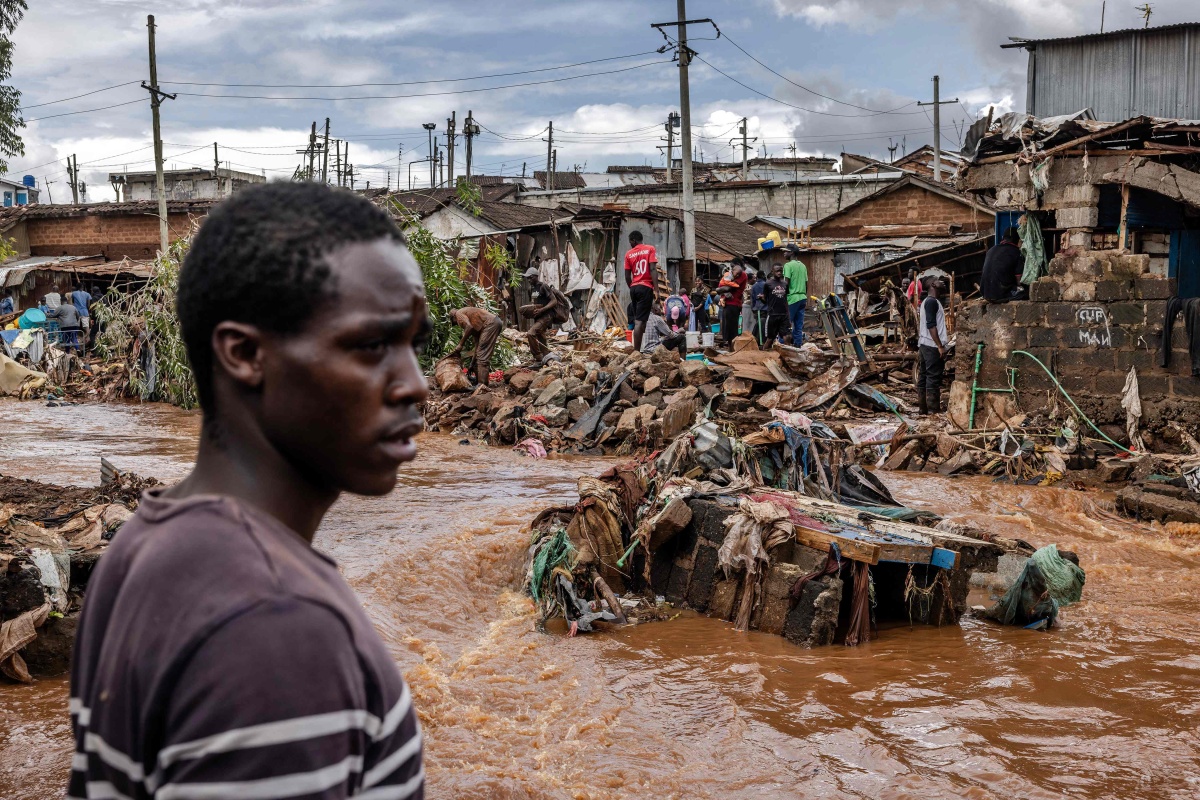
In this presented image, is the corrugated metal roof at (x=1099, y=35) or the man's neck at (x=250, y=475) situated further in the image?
the corrugated metal roof at (x=1099, y=35)

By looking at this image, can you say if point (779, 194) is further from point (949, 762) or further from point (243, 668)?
point (243, 668)

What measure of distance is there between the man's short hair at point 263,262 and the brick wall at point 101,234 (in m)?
32.1

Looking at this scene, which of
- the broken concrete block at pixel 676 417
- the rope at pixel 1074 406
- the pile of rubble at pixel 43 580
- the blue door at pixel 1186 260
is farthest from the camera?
the broken concrete block at pixel 676 417

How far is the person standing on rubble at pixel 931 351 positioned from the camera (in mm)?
13844

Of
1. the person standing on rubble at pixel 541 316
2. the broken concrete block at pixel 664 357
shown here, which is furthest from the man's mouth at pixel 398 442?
the person standing on rubble at pixel 541 316

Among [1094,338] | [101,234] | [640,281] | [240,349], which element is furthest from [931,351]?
[101,234]

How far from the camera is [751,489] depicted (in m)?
6.90

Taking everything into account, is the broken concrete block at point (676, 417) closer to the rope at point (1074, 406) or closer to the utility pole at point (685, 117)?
the rope at point (1074, 406)

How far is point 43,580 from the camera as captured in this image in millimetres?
5031

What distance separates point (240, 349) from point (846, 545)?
518 centimetres

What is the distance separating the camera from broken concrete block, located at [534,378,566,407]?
14180 millimetres

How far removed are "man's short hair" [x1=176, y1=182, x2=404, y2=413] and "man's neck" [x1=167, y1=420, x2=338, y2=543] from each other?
0.16ft

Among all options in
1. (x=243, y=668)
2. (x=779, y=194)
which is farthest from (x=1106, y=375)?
(x=779, y=194)

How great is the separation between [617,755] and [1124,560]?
511cm
